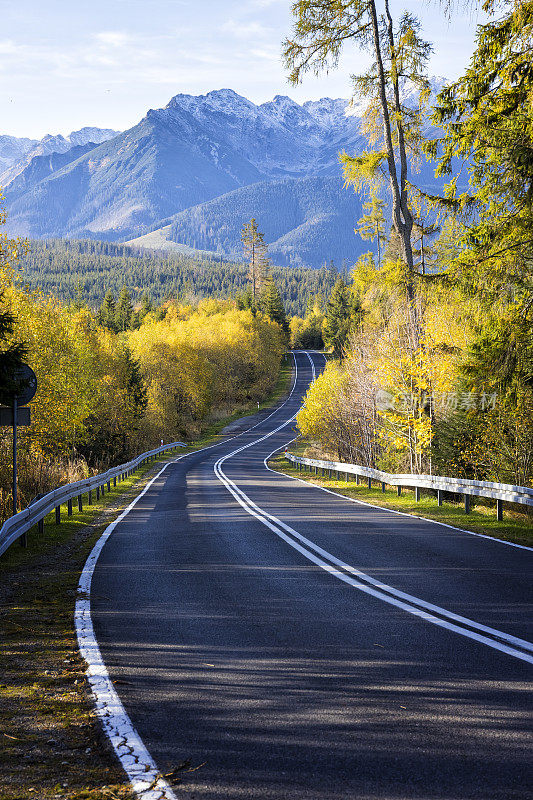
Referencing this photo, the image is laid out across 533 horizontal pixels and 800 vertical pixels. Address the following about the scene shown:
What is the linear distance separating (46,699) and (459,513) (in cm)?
1098

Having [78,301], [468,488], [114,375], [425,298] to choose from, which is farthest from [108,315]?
[468,488]

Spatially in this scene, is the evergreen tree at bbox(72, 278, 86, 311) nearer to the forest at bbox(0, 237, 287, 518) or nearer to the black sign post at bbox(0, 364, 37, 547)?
the forest at bbox(0, 237, 287, 518)

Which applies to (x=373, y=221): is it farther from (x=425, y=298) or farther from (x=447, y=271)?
(x=447, y=271)

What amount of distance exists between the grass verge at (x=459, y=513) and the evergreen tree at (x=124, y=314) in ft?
255

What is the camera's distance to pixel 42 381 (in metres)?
21.6

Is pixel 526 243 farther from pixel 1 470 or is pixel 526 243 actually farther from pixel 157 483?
pixel 157 483

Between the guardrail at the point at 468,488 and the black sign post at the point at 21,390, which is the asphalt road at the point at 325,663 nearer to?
the guardrail at the point at 468,488

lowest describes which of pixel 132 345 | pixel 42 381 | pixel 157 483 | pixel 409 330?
pixel 157 483

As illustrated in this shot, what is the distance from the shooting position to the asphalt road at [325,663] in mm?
3441

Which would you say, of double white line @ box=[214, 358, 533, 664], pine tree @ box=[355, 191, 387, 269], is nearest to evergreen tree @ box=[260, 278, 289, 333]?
pine tree @ box=[355, 191, 387, 269]

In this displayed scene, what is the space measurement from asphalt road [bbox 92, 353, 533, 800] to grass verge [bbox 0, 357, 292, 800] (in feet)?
0.96

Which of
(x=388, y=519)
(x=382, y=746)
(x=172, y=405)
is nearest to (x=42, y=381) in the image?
(x=388, y=519)

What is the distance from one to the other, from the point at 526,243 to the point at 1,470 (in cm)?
1292

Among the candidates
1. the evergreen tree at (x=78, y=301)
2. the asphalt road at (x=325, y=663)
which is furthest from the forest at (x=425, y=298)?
the evergreen tree at (x=78, y=301)
